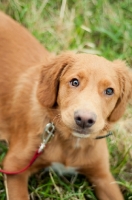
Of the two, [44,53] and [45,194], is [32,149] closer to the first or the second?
[45,194]

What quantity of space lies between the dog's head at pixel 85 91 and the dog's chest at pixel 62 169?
521 mm

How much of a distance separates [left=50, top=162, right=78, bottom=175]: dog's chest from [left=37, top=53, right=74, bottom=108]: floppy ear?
67cm

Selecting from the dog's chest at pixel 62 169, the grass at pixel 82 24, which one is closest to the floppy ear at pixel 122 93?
the dog's chest at pixel 62 169

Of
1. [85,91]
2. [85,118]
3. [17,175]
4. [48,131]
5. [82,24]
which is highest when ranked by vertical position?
[82,24]

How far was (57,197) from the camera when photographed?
14.6ft

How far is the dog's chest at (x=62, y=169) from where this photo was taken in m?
4.35

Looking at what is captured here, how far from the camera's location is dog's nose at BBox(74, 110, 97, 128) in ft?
11.3

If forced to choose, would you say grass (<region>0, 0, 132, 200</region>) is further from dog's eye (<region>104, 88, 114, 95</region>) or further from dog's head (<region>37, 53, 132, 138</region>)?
dog's eye (<region>104, 88, 114, 95</region>)

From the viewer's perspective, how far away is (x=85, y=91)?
3.68 m

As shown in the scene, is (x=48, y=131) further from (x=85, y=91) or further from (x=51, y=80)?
(x=85, y=91)

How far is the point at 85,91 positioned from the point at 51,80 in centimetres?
38

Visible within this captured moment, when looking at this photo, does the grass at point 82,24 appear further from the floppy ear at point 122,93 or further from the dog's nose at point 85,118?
the dog's nose at point 85,118

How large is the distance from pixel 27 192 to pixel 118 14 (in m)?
3.08

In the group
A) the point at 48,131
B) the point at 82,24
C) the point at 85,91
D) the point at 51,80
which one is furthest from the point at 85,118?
the point at 82,24
